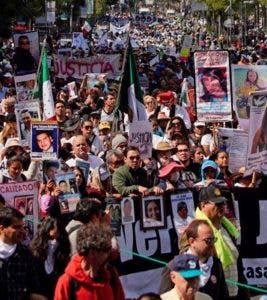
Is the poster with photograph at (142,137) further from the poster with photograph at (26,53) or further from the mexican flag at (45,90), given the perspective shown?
the poster with photograph at (26,53)

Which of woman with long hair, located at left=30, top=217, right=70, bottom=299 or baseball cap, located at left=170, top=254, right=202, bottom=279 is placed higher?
baseball cap, located at left=170, top=254, right=202, bottom=279

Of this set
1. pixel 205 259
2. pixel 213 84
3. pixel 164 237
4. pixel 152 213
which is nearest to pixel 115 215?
pixel 152 213

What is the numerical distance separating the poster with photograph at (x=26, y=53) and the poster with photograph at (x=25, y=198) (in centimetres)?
827

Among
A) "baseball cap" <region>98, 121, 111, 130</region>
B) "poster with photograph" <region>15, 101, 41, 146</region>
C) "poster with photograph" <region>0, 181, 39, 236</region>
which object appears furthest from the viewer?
"baseball cap" <region>98, 121, 111, 130</region>

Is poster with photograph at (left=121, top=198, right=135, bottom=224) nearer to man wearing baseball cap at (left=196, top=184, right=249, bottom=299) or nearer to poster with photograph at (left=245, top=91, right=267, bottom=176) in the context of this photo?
man wearing baseball cap at (left=196, top=184, right=249, bottom=299)

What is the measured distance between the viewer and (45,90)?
1518cm

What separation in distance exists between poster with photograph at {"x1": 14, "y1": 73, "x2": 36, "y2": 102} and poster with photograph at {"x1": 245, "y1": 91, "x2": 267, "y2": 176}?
6.66m

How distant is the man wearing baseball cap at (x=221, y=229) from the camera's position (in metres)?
7.66

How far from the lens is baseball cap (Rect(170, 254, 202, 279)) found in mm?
6066

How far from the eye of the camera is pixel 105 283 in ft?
20.3

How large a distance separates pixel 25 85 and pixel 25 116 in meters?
4.02

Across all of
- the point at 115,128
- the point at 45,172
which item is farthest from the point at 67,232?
the point at 115,128

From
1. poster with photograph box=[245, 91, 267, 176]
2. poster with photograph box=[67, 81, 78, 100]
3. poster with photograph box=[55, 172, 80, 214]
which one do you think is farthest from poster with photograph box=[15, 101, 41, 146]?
poster with photograph box=[67, 81, 78, 100]

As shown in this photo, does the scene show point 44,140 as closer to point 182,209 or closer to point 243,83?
point 182,209
